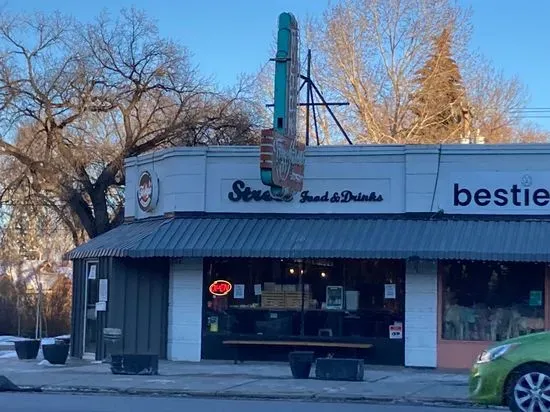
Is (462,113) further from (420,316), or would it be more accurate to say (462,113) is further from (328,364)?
(328,364)

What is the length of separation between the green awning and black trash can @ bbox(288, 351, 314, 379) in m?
2.66

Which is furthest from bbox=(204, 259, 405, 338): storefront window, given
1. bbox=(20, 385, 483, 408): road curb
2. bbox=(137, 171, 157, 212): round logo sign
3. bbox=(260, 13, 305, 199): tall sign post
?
bbox=(20, 385, 483, 408): road curb

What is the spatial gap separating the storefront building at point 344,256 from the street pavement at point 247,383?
938 millimetres

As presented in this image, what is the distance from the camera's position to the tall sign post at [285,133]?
2119 centimetres

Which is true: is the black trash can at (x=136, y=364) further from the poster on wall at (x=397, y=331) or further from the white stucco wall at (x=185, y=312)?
the poster on wall at (x=397, y=331)

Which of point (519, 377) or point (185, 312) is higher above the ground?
point (185, 312)

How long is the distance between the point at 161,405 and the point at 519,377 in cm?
534

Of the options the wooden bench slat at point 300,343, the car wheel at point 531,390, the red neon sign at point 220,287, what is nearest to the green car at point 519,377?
the car wheel at point 531,390

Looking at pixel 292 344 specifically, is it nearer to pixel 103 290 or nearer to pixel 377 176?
pixel 377 176

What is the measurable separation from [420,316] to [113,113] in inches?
631

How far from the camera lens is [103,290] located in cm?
2384

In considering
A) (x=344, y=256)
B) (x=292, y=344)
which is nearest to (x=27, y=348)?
(x=292, y=344)

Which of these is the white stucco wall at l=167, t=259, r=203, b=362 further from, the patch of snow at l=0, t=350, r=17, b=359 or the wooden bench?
the patch of snow at l=0, t=350, r=17, b=359

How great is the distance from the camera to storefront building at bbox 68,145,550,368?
71.1 ft
